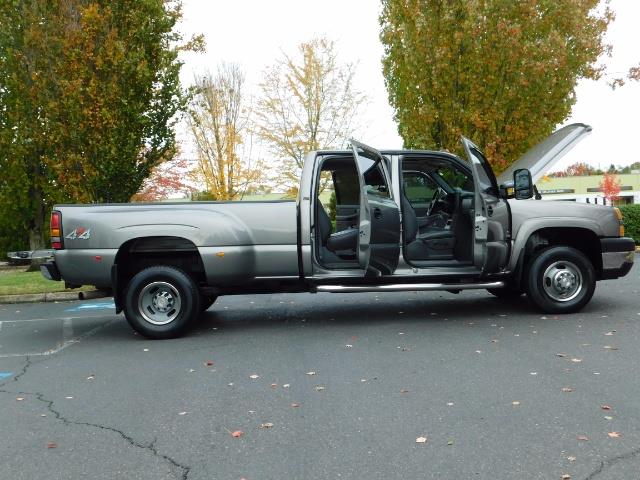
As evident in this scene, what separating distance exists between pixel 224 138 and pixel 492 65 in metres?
Result: 18.5

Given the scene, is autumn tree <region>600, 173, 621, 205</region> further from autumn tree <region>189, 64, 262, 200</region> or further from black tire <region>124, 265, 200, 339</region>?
black tire <region>124, 265, 200, 339</region>

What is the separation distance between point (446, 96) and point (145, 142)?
7419 millimetres

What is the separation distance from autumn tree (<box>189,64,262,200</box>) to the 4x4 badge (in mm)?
24121

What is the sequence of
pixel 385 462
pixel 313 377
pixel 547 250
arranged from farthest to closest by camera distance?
pixel 547 250, pixel 313 377, pixel 385 462

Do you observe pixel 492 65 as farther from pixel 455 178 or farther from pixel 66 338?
pixel 66 338

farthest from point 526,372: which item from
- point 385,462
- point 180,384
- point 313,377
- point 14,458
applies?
point 14,458

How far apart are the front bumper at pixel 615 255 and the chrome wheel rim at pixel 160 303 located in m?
5.06

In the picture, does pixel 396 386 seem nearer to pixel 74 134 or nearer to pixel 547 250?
pixel 547 250

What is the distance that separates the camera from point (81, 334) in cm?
773

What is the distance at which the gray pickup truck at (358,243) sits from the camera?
6.98m

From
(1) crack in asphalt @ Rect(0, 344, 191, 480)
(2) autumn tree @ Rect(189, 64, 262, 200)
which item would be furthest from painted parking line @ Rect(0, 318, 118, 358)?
(2) autumn tree @ Rect(189, 64, 262, 200)

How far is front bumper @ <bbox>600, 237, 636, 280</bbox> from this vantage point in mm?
7602

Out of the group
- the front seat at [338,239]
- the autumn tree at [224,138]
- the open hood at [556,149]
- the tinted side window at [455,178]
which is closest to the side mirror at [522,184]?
the open hood at [556,149]

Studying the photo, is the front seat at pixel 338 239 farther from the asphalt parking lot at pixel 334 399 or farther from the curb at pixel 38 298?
the curb at pixel 38 298
